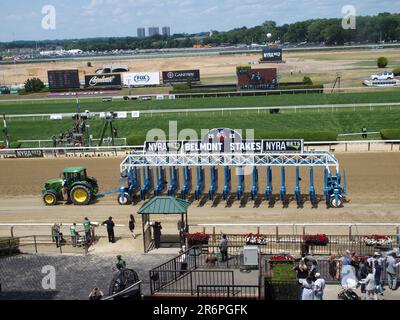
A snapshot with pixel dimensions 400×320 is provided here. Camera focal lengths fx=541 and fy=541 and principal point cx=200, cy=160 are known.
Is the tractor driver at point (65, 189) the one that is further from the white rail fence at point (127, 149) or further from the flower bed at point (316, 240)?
the flower bed at point (316, 240)

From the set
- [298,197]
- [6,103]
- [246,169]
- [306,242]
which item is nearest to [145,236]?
[306,242]

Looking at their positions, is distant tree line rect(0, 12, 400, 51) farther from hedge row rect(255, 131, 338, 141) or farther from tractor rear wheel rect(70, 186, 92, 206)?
tractor rear wheel rect(70, 186, 92, 206)

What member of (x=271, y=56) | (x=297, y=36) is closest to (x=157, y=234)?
(x=271, y=56)

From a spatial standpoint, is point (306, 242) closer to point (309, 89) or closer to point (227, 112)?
point (227, 112)

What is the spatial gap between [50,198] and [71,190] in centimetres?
74

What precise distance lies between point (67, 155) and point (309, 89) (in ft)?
86.3

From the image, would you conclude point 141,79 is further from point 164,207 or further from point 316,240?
point 316,240

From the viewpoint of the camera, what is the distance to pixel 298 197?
52.4 ft

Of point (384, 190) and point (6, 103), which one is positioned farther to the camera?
point (6, 103)

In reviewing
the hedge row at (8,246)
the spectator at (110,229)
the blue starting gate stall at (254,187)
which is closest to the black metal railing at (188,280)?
the spectator at (110,229)

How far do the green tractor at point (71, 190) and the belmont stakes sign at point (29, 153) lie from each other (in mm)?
7687

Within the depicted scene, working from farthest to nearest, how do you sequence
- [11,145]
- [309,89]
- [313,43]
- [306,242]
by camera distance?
[313,43] < [309,89] < [11,145] < [306,242]

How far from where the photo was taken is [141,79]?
58.2 m
